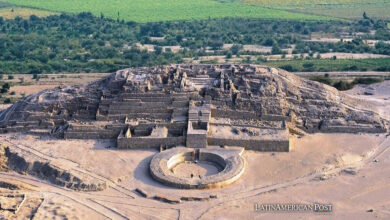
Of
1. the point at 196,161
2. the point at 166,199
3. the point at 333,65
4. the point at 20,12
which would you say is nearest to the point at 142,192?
the point at 166,199

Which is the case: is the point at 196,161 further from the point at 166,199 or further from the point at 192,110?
the point at 166,199

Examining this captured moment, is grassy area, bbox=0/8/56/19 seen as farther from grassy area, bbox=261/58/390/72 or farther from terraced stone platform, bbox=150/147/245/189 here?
terraced stone platform, bbox=150/147/245/189

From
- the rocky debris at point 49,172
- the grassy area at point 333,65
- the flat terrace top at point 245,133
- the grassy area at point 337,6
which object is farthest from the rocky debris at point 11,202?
the grassy area at point 337,6

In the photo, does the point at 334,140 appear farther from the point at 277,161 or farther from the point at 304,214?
the point at 304,214

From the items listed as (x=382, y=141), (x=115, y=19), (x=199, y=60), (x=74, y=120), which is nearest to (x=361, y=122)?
(x=382, y=141)

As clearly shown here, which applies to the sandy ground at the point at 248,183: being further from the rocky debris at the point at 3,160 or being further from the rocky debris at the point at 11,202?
the rocky debris at the point at 11,202

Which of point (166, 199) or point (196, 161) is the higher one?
point (196, 161)
